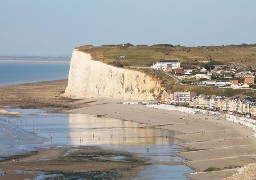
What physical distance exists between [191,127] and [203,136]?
5458 millimetres

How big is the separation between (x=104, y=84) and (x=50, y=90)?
1345cm

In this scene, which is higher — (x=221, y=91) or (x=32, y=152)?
(x=221, y=91)

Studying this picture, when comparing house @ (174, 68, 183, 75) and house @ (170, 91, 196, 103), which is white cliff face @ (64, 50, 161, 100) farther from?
house @ (174, 68, 183, 75)

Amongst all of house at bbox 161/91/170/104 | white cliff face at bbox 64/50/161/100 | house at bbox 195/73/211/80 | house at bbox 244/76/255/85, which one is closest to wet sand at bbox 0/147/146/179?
house at bbox 161/91/170/104

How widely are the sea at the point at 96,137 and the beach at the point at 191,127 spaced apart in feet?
3.64

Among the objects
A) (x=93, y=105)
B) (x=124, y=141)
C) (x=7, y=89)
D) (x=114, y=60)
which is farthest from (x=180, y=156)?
(x=7, y=89)

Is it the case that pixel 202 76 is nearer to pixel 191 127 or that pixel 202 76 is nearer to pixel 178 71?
pixel 178 71

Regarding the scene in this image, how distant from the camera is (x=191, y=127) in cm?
5153

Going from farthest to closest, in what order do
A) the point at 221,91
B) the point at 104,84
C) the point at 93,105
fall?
1. the point at 104,84
2. the point at 93,105
3. the point at 221,91

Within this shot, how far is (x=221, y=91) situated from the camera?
67500 mm

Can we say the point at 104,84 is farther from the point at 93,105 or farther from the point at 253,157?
the point at 253,157

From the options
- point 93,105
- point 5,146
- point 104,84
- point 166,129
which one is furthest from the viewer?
point 104,84

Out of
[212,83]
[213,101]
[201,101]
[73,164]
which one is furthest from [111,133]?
[212,83]

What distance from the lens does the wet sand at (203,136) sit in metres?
34.9
